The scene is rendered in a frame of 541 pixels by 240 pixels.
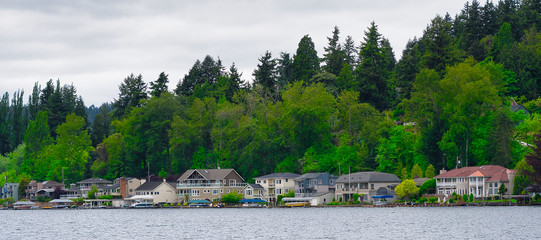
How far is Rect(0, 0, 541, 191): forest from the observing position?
290 ft

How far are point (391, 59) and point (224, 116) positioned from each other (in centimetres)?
5117

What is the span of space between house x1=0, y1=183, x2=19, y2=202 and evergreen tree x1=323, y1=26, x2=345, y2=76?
65.4 metres

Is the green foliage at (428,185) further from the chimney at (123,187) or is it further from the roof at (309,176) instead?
the chimney at (123,187)

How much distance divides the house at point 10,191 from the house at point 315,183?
64.9 meters

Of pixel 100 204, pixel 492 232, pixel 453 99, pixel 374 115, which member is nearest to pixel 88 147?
pixel 100 204

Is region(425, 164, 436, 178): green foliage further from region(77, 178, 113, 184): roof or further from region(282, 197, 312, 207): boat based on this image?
region(77, 178, 113, 184): roof

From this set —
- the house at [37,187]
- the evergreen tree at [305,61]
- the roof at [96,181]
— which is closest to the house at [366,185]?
the evergreen tree at [305,61]

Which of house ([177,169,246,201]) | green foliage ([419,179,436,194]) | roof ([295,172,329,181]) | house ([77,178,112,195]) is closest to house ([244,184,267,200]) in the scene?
house ([177,169,246,201])

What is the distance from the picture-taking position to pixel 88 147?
137 meters

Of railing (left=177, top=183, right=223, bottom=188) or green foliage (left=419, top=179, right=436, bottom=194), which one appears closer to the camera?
green foliage (left=419, top=179, right=436, bottom=194)

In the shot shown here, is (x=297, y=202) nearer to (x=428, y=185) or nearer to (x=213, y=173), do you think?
(x=213, y=173)

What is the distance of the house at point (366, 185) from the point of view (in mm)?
91688

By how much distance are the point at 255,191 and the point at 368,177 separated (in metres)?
20.4

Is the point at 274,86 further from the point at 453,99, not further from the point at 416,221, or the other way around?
the point at 416,221
